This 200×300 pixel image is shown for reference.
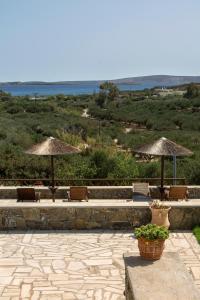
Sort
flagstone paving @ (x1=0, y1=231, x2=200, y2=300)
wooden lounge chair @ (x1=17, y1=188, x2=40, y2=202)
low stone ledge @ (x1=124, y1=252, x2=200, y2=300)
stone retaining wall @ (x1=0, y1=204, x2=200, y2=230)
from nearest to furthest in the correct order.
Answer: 1. low stone ledge @ (x1=124, y1=252, x2=200, y2=300)
2. flagstone paving @ (x1=0, y1=231, x2=200, y2=300)
3. stone retaining wall @ (x1=0, y1=204, x2=200, y2=230)
4. wooden lounge chair @ (x1=17, y1=188, x2=40, y2=202)

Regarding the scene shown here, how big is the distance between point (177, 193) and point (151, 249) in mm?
6050

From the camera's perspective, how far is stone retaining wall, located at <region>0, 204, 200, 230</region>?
10617 millimetres

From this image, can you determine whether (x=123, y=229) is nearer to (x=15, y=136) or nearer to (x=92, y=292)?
(x=92, y=292)

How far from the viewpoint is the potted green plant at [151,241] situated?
6.94m

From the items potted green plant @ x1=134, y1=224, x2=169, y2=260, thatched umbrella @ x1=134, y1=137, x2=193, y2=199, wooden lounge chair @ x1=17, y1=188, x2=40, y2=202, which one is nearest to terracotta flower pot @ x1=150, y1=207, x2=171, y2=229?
thatched umbrella @ x1=134, y1=137, x2=193, y2=199

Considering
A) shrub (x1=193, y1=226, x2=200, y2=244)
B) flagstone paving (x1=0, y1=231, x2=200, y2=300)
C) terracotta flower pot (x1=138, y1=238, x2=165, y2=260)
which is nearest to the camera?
terracotta flower pot (x1=138, y1=238, x2=165, y2=260)

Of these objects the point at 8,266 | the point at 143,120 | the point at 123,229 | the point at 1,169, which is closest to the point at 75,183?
the point at 1,169

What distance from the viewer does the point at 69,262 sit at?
8.65m

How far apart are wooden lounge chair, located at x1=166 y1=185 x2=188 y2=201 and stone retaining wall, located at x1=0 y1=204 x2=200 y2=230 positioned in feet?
7.02

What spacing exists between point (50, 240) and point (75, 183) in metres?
5.41

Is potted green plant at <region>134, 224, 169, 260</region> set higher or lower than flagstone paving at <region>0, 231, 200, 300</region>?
higher

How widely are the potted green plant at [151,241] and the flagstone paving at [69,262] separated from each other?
2.83 ft

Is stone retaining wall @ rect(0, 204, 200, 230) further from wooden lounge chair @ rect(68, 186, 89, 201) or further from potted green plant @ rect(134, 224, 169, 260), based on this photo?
potted green plant @ rect(134, 224, 169, 260)

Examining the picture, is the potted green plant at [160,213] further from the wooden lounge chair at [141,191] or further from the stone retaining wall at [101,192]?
the stone retaining wall at [101,192]
